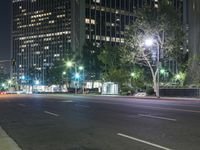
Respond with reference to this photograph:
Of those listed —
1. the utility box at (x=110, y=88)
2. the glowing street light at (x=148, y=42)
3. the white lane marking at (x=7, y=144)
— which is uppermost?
the glowing street light at (x=148, y=42)

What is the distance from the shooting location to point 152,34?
6134 cm

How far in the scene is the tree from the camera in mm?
61438

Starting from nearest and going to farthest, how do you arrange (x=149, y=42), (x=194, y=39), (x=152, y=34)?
(x=149, y=42) < (x=152, y=34) < (x=194, y=39)

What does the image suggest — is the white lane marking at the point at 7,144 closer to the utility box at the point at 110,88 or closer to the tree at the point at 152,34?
the tree at the point at 152,34

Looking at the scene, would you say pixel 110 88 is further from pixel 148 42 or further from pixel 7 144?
pixel 7 144

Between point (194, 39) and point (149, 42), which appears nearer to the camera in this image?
point (149, 42)

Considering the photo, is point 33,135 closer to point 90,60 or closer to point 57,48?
point 90,60

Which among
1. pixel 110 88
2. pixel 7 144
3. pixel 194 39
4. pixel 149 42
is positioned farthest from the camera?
pixel 110 88

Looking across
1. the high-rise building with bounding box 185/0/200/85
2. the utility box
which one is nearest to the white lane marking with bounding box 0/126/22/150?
the high-rise building with bounding box 185/0/200/85

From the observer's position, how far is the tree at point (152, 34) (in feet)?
202

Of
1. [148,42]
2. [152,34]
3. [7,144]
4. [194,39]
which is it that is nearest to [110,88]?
[194,39]

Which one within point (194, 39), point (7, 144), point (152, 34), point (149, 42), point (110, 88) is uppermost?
point (194, 39)

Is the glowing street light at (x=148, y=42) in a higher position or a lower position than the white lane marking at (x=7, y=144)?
higher

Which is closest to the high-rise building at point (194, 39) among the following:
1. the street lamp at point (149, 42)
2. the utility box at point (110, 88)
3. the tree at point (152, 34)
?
the tree at point (152, 34)
